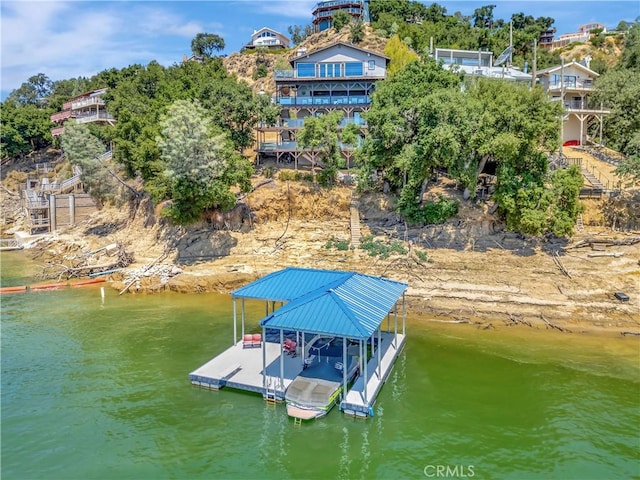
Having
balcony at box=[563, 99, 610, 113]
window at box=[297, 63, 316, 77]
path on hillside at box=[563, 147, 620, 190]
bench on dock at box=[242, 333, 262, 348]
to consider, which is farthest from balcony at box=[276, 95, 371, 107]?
bench on dock at box=[242, 333, 262, 348]

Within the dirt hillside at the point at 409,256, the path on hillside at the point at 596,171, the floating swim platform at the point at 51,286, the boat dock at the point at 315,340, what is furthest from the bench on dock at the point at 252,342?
the path on hillside at the point at 596,171

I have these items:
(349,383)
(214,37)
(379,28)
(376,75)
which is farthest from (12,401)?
(214,37)

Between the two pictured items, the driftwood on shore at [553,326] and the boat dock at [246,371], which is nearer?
the boat dock at [246,371]

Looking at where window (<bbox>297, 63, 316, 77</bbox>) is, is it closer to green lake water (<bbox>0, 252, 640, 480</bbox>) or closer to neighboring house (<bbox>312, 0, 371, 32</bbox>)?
green lake water (<bbox>0, 252, 640, 480</bbox>)

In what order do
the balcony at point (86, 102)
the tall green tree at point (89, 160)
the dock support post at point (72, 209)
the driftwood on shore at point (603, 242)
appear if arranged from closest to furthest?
the driftwood on shore at point (603, 242), the tall green tree at point (89, 160), the dock support post at point (72, 209), the balcony at point (86, 102)

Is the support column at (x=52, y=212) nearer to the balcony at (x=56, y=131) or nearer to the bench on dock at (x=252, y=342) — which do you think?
the balcony at (x=56, y=131)

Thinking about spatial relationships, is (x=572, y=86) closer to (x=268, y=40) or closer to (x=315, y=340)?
(x=315, y=340)
